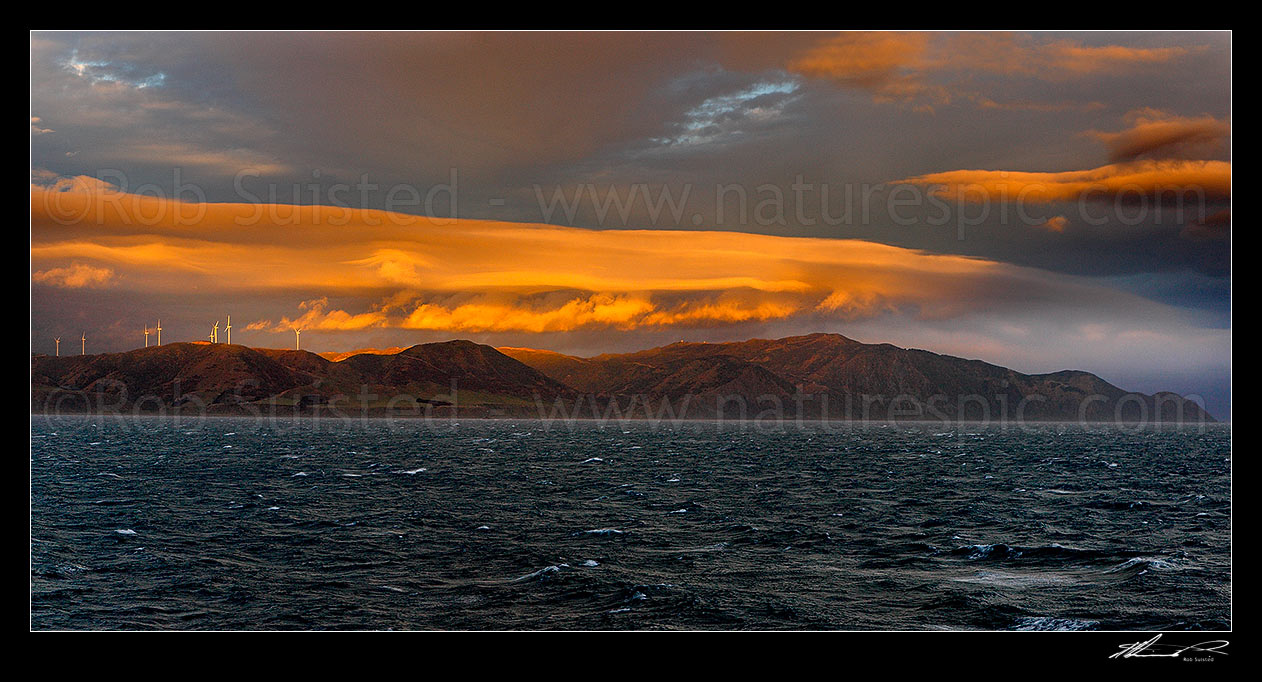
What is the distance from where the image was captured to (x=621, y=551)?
44.9m

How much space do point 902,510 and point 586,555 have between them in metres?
29.0

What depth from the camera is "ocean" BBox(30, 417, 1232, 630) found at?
3428cm

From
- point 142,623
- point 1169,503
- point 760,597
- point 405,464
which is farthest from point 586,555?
point 405,464

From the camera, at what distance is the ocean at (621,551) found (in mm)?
34281

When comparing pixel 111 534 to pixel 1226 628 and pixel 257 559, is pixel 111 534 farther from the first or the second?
pixel 1226 628

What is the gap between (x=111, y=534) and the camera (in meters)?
51.2
